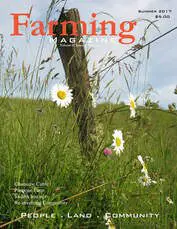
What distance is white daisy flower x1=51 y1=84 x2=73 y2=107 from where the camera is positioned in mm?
2576

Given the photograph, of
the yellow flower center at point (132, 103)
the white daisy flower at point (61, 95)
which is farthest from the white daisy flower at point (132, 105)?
the white daisy flower at point (61, 95)

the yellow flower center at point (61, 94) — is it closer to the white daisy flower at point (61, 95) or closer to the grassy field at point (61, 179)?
the white daisy flower at point (61, 95)

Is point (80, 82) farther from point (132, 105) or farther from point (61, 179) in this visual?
point (61, 179)

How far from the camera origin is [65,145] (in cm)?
278

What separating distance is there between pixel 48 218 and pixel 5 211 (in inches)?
11.4

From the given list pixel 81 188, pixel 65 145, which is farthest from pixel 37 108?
pixel 81 188

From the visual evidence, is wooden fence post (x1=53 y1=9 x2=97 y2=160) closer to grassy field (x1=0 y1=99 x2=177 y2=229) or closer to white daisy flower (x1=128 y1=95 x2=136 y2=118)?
grassy field (x1=0 y1=99 x2=177 y2=229)

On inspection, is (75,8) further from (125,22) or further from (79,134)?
(79,134)

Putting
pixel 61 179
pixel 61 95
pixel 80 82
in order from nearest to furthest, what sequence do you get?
1. pixel 61 95
2. pixel 61 179
3. pixel 80 82

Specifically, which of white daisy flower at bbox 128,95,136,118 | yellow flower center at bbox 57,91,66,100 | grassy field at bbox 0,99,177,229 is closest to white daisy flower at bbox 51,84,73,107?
yellow flower center at bbox 57,91,66,100

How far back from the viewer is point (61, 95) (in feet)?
8.60

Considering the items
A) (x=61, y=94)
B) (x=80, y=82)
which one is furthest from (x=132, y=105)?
(x=80, y=82)

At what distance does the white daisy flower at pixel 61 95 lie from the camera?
8.45 feet

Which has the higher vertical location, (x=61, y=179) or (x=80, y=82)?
(x=80, y=82)
